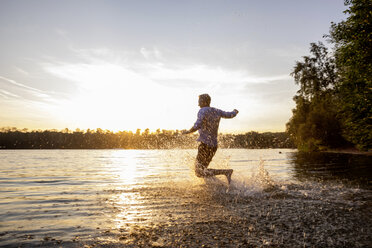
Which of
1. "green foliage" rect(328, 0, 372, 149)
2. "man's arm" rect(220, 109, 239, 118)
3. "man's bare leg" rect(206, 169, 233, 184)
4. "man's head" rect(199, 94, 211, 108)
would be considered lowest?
"man's bare leg" rect(206, 169, 233, 184)

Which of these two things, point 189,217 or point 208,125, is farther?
point 208,125

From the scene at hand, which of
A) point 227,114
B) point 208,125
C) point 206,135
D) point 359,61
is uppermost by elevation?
point 359,61

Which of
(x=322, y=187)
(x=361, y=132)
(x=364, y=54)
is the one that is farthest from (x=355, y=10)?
(x=322, y=187)

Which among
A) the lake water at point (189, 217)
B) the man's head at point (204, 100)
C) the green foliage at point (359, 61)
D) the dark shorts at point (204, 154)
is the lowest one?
the lake water at point (189, 217)

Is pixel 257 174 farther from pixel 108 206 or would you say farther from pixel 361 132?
pixel 361 132

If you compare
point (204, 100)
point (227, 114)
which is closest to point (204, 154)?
point (227, 114)

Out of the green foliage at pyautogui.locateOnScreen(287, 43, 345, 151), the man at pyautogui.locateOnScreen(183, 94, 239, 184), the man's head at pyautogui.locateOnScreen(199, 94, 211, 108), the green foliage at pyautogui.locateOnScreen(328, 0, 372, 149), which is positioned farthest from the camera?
the green foliage at pyautogui.locateOnScreen(287, 43, 345, 151)

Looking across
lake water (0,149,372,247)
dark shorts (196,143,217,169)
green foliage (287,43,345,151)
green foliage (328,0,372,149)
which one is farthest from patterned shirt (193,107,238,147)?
green foliage (287,43,345,151)

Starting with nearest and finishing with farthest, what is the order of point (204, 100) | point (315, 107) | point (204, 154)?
point (204, 154) → point (204, 100) → point (315, 107)

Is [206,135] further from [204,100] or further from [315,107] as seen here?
[315,107]

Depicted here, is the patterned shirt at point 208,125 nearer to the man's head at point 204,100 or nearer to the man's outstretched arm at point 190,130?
the man's outstretched arm at point 190,130

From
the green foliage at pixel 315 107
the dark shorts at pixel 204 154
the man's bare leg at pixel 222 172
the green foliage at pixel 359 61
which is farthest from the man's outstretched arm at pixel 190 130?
the green foliage at pixel 315 107

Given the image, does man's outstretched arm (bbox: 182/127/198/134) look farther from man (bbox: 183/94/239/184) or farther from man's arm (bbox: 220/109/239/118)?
man's arm (bbox: 220/109/239/118)

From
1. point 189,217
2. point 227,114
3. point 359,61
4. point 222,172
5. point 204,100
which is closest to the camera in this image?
point 189,217
